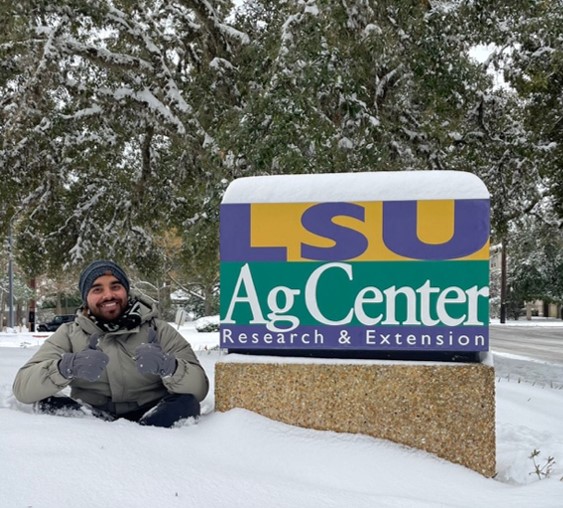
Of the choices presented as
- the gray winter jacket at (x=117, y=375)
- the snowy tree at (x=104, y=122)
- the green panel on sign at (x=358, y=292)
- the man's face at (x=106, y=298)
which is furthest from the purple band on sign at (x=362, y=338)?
the snowy tree at (x=104, y=122)

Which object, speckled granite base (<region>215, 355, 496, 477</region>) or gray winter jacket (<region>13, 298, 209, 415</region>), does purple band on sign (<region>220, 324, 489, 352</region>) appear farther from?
gray winter jacket (<region>13, 298, 209, 415</region>)

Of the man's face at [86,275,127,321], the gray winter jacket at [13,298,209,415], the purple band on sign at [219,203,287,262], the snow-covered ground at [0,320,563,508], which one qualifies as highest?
the purple band on sign at [219,203,287,262]

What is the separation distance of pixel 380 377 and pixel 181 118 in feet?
23.9

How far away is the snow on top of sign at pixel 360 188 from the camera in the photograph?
3.21 m

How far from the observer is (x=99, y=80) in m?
11.2

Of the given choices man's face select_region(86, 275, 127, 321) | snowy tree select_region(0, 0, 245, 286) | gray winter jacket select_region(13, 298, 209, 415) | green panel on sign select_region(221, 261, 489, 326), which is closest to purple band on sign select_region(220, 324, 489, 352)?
green panel on sign select_region(221, 261, 489, 326)

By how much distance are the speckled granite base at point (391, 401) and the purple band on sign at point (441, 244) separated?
604mm

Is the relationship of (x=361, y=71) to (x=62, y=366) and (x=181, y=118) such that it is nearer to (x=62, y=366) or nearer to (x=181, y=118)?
(x=181, y=118)

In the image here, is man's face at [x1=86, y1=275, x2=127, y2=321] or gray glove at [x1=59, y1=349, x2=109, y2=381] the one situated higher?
man's face at [x1=86, y1=275, x2=127, y2=321]

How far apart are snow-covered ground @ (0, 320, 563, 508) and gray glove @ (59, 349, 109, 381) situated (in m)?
0.23

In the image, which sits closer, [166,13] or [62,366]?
[62,366]

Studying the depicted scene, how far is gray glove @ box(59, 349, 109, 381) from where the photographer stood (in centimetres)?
307

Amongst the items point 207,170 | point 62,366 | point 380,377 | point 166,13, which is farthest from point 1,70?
point 380,377

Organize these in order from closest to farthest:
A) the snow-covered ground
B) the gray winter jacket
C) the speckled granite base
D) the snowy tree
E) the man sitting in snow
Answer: the snow-covered ground
the speckled granite base
the man sitting in snow
the gray winter jacket
the snowy tree
